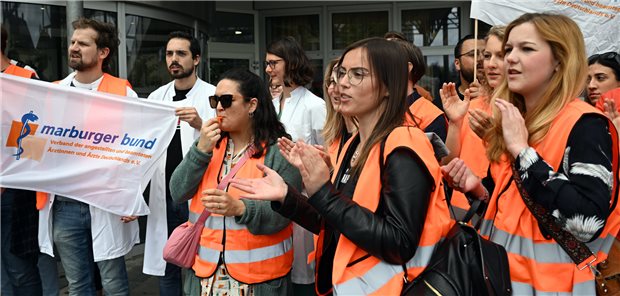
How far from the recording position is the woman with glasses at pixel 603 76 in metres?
4.25

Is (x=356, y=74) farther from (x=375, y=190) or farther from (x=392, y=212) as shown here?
(x=392, y=212)

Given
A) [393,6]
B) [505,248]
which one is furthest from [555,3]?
[393,6]

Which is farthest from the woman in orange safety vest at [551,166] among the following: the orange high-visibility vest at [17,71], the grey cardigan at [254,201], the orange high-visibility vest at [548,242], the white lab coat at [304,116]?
the orange high-visibility vest at [17,71]

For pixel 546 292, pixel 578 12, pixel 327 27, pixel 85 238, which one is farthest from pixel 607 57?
pixel 327 27

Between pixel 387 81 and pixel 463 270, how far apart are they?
0.78 metres

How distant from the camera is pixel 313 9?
553 inches

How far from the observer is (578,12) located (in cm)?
474

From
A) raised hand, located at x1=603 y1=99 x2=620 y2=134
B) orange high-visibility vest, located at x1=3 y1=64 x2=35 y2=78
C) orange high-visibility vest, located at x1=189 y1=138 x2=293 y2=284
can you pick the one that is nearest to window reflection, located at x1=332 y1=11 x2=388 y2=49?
orange high-visibility vest, located at x1=3 y1=64 x2=35 y2=78

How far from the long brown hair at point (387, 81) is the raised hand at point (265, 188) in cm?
32

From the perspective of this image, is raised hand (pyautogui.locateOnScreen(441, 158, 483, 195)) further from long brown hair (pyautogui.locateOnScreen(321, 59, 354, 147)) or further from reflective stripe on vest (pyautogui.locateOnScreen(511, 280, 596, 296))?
long brown hair (pyautogui.locateOnScreen(321, 59, 354, 147))

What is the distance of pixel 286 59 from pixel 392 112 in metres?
2.90

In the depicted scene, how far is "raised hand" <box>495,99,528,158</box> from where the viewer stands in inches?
87.6

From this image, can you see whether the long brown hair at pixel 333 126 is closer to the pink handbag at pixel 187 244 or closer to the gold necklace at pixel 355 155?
the pink handbag at pixel 187 244

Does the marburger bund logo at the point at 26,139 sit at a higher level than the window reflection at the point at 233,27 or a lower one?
lower
